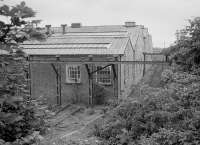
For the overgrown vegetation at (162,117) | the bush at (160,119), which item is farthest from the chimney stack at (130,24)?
the bush at (160,119)

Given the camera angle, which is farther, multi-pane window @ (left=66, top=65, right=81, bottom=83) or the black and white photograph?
multi-pane window @ (left=66, top=65, right=81, bottom=83)

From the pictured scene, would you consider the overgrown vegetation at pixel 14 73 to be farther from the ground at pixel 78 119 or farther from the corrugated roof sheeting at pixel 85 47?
the corrugated roof sheeting at pixel 85 47

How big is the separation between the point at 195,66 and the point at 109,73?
30.2ft

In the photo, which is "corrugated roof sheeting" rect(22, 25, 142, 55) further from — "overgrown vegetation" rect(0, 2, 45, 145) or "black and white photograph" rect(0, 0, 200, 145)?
"overgrown vegetation" rect(0, 2, 45, 145)

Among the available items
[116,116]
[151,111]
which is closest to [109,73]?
[116,116]

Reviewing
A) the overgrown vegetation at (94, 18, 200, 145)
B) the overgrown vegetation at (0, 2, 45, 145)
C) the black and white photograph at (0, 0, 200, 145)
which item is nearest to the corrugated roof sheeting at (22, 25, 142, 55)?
the black and white photograph at (0, 0, 200, 145)

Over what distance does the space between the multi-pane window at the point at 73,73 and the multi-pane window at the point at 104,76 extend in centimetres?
143

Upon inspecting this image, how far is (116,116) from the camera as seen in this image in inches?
412

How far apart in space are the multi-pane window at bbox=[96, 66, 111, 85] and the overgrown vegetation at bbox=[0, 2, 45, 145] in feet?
58.4

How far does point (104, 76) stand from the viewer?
20.3m

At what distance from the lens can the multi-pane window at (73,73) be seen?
2058cm

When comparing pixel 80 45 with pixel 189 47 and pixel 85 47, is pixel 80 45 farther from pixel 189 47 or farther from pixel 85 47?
pixel 189 47

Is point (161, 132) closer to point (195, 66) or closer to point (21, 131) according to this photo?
point (195, 66)

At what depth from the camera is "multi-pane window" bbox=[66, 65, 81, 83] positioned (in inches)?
810
